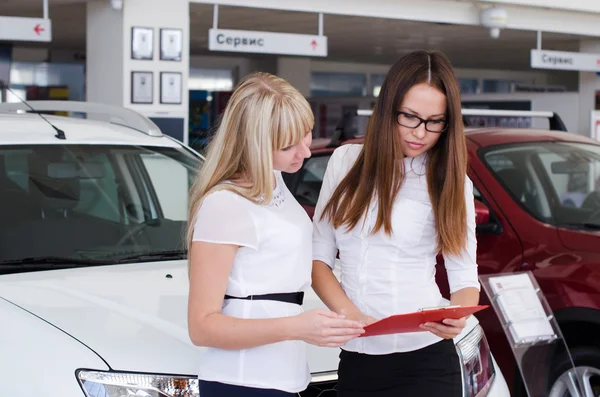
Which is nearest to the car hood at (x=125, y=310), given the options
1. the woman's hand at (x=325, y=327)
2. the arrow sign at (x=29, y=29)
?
the woman's hand at (x=325, y=327)

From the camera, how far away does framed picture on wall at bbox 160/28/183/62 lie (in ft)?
32.4

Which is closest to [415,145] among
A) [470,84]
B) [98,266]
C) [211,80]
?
[98,266]

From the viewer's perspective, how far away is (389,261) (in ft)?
7.53

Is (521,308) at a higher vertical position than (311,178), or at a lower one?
lower

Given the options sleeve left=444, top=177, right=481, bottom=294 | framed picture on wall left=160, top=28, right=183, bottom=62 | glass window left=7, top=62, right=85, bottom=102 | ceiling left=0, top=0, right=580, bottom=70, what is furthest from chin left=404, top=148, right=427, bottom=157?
glass window left=7, top=62, right=85, bottom=102

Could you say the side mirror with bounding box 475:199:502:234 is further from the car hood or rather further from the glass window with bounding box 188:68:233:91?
the glass window with bounding box 188:68:233:91

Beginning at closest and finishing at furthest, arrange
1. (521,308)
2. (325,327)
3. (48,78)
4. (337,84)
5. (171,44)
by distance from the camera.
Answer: (325,327) → (521,308) → (171,44) → (48,78) → (337,84)

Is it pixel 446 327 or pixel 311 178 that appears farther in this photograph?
pixel 311 178

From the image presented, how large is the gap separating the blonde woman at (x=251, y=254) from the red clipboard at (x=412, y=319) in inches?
3.1

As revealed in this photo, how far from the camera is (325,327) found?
1.88m

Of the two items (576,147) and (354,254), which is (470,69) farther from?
(354,254)

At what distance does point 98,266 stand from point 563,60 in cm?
1093

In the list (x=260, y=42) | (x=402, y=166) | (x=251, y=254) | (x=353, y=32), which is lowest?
(x=251, y=254)

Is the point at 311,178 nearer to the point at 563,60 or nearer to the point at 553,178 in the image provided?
the point at 553,178
